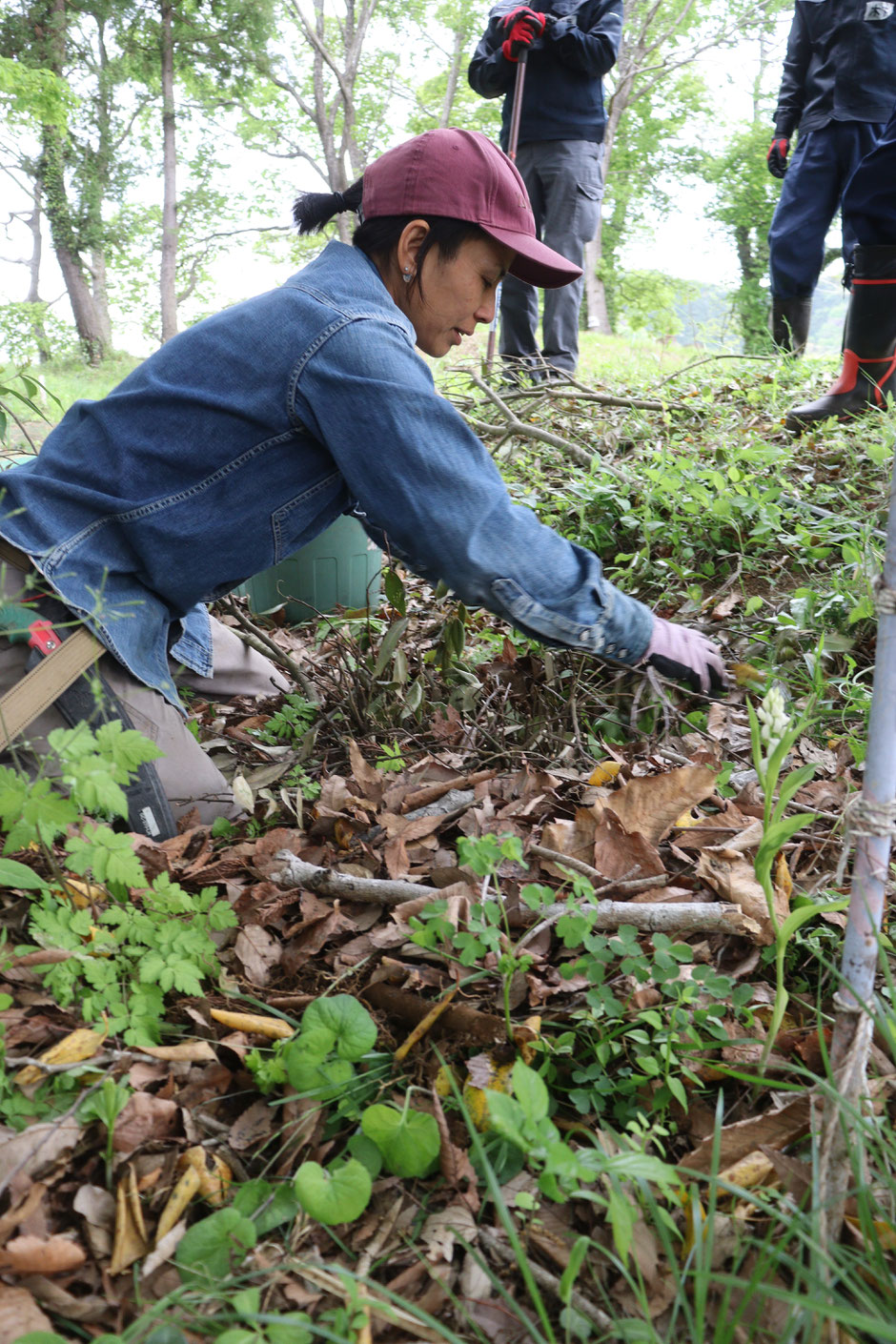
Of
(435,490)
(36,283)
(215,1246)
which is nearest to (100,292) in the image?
(36,283)

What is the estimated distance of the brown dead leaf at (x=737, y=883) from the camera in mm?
1487

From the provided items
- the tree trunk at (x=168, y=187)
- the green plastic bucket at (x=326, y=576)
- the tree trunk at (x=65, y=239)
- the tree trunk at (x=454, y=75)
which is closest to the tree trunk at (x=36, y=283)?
the tree trunk at (x=65, y=239)

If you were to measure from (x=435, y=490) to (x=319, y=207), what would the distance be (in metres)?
0.99

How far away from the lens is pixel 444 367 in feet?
14.7

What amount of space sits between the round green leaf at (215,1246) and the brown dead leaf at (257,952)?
1.38ft

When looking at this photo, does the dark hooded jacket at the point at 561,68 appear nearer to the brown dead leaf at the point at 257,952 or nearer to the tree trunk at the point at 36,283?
the brown dead leaf at the point at 257,952

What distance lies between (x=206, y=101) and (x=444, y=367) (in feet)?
75.2

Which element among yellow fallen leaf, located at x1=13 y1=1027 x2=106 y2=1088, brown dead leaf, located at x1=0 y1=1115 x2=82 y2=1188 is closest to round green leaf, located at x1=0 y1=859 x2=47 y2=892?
yellow fallen leaf, located at x1=13 y1=1027 x2=106 y2=1088

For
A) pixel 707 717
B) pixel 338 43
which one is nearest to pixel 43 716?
pixel 707 717

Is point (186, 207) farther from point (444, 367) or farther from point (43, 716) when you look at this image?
point (43, 716)

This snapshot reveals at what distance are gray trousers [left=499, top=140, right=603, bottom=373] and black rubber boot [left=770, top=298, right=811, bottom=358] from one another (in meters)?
1.29

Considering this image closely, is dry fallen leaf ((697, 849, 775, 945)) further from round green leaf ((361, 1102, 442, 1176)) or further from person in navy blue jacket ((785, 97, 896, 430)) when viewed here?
person in navy blue jacket ((785, 97, 896, 430))

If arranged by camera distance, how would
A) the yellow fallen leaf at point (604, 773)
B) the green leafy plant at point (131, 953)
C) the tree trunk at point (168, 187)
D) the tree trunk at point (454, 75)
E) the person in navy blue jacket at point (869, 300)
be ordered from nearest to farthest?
the green leafy plant at point (131, 953) < the yellow fallen leaf at point (604, 773) < the person in navy blue jacket at point (869, 300) < the tree trunk at point (168, 187) < the tree trunk at point (454, 75)

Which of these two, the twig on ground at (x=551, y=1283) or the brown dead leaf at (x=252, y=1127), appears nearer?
the twig on ground at (x=551, y=1283)
